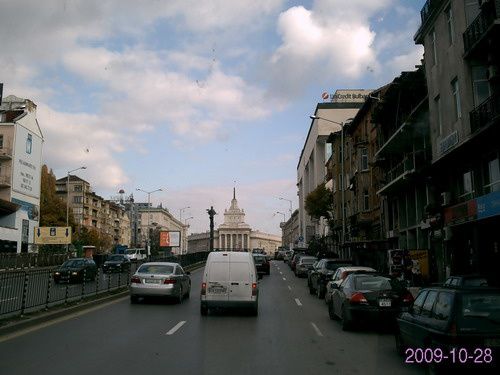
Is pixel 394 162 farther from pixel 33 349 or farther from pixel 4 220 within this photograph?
pixel 4 220

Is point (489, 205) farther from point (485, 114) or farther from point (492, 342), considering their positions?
point (492, 342)

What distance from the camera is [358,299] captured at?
12578 millimetres

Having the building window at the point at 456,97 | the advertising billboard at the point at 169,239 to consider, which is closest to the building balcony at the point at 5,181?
the advertising billboard at the point at 169,239

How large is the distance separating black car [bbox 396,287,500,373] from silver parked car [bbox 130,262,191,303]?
12.3 meters

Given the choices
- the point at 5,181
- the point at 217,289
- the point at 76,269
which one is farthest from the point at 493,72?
the point at 5,181

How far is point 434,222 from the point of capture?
2555 centimetres

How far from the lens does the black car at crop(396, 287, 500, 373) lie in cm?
677

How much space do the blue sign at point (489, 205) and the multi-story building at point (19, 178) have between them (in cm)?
4535

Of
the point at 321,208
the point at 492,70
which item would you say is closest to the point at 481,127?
the point at 492,70

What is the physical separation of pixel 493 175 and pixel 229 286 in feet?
38.8

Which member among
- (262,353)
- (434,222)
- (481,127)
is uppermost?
(481,127)

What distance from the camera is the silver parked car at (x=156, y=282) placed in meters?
19.0

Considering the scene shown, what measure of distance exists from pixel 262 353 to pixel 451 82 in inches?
732

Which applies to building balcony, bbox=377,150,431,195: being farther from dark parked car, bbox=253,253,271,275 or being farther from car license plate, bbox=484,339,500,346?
car license plate, bbox=484,339,500,346
